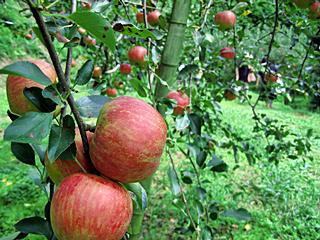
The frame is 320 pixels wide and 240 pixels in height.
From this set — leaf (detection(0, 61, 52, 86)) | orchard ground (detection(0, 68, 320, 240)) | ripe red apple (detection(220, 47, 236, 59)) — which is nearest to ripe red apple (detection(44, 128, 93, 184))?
leaf (detection(0, 61, 52, 86))

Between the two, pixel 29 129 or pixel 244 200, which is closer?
pixel 29 129

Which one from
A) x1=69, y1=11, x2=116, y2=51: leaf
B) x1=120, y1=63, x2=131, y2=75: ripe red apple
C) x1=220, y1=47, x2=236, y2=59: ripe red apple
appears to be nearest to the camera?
x1=69, y1=11, x2=116, y2=51: leaf

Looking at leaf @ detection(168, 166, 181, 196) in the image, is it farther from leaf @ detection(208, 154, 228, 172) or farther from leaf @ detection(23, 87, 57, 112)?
leaf @ detection(23, 87, 57, 112)

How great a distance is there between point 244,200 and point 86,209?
8.09ft

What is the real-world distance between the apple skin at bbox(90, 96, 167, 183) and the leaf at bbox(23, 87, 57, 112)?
0.26 ft

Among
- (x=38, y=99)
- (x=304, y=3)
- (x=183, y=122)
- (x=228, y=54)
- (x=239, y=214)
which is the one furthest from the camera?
(x=228, y=54)

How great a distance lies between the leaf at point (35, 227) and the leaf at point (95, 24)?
41 centimetres

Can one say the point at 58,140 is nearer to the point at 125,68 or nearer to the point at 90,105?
the point at 90,105

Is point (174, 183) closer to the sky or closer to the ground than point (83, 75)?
closer to the ground

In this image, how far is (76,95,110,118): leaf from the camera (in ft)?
1.73

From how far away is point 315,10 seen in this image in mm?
1482

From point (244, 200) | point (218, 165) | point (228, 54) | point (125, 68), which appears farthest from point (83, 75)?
point (244, 200)

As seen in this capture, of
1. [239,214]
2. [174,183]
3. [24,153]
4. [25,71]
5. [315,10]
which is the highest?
[315,10]

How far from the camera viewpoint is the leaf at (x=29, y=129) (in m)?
0.40
